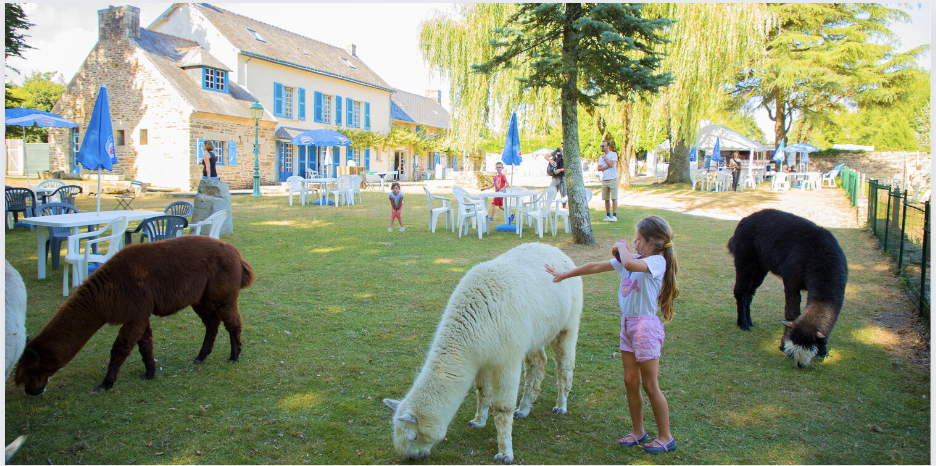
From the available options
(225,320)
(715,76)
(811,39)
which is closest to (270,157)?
(715,76)

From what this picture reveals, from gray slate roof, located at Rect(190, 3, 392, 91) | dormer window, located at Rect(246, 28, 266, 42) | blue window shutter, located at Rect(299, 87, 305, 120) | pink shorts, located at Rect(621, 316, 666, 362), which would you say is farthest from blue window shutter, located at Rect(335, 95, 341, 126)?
pink shorts, located at Rect(621, 316, 666, 362)

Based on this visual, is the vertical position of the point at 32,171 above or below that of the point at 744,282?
above

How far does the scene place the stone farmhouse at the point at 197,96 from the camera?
2245cm

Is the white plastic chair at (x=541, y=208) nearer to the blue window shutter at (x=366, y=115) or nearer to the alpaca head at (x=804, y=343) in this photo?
the alpaca head at (x=804, y=343)

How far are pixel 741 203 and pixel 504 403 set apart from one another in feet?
56.9

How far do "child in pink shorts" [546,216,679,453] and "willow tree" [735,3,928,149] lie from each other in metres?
25.2

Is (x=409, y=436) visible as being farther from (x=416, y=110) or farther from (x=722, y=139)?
(x=416, y=110)

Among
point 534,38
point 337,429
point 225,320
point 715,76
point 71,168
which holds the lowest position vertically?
point 337,429

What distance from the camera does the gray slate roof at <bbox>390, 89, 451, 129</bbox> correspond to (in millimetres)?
38469

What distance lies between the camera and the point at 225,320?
4293 millimetres

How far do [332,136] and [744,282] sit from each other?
1986 centimetres

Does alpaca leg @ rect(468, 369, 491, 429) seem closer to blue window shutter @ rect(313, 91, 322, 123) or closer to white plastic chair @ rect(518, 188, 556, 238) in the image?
white plastic chair @ rect(518, 188, 556, 238)

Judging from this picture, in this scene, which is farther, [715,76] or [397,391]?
[715,76]

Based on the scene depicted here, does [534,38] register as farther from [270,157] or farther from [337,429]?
[270,157]
